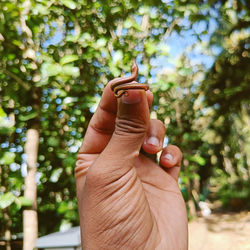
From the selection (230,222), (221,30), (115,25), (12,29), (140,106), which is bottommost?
(230,222)

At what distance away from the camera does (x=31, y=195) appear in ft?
6.13

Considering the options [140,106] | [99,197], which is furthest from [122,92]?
[99,197]

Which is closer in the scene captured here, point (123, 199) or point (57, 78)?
point (123, 199)

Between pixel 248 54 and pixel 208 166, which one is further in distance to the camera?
pixel 208 166

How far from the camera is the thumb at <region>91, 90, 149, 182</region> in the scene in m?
0.90

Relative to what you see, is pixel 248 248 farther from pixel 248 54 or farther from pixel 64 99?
pixel 248 54

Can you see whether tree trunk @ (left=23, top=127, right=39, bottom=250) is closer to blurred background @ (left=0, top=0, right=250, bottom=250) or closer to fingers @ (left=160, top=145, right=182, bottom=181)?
blurred background @ (left=0, top=0, right=250, bottom=250)

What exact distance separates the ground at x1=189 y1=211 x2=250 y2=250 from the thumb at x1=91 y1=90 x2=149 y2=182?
14.5 ft

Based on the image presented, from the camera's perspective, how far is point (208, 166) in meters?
11.7

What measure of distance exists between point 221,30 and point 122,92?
8.29m

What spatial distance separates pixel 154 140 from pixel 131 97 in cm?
45

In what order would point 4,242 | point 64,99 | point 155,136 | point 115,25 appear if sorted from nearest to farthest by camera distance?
point 155,136 < point 64,99 < point 4,242 < point 115,25

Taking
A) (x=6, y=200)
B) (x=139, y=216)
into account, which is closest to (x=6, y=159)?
(x=6, y=200)

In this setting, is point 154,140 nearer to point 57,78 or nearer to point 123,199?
point 123,199
